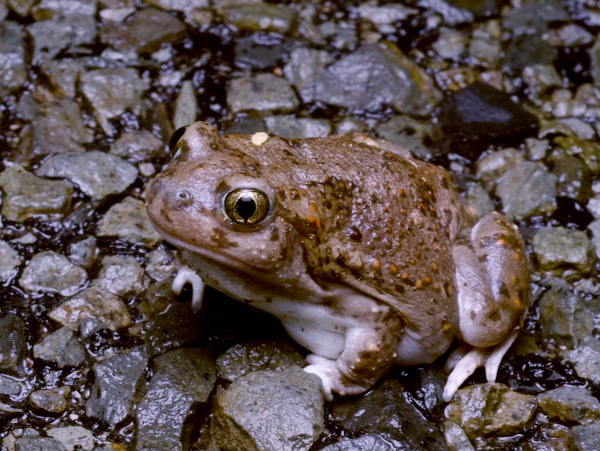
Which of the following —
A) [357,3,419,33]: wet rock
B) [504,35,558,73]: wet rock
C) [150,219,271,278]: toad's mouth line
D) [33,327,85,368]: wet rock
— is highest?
[150,219,271,278]: toad's mouth line

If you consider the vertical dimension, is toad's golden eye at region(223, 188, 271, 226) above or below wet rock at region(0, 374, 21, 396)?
above

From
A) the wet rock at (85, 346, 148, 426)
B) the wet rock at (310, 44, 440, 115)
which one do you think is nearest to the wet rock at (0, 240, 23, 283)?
the wet rock at (85, 346, 148, 426)

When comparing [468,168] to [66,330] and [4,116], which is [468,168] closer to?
[66,330]

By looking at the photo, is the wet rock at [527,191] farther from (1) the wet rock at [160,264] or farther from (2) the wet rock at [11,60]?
(2) the wet rock at [11,60]

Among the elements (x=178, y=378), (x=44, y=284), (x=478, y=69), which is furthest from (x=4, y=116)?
(x=478, y=69)

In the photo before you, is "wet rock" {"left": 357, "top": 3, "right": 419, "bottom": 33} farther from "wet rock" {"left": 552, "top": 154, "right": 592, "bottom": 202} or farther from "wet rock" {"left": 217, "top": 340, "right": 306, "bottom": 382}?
"wet rock" {"left": 217, "top": 340, "right": 306, "bottom": 382}

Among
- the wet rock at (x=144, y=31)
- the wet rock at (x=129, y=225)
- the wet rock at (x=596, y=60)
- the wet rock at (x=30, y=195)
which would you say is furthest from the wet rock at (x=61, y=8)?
the wet rock at (x=596, y=60)

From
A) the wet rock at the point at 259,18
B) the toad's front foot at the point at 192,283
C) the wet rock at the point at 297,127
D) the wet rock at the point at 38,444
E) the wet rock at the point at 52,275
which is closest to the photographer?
the wet rock at the point at 38,444
